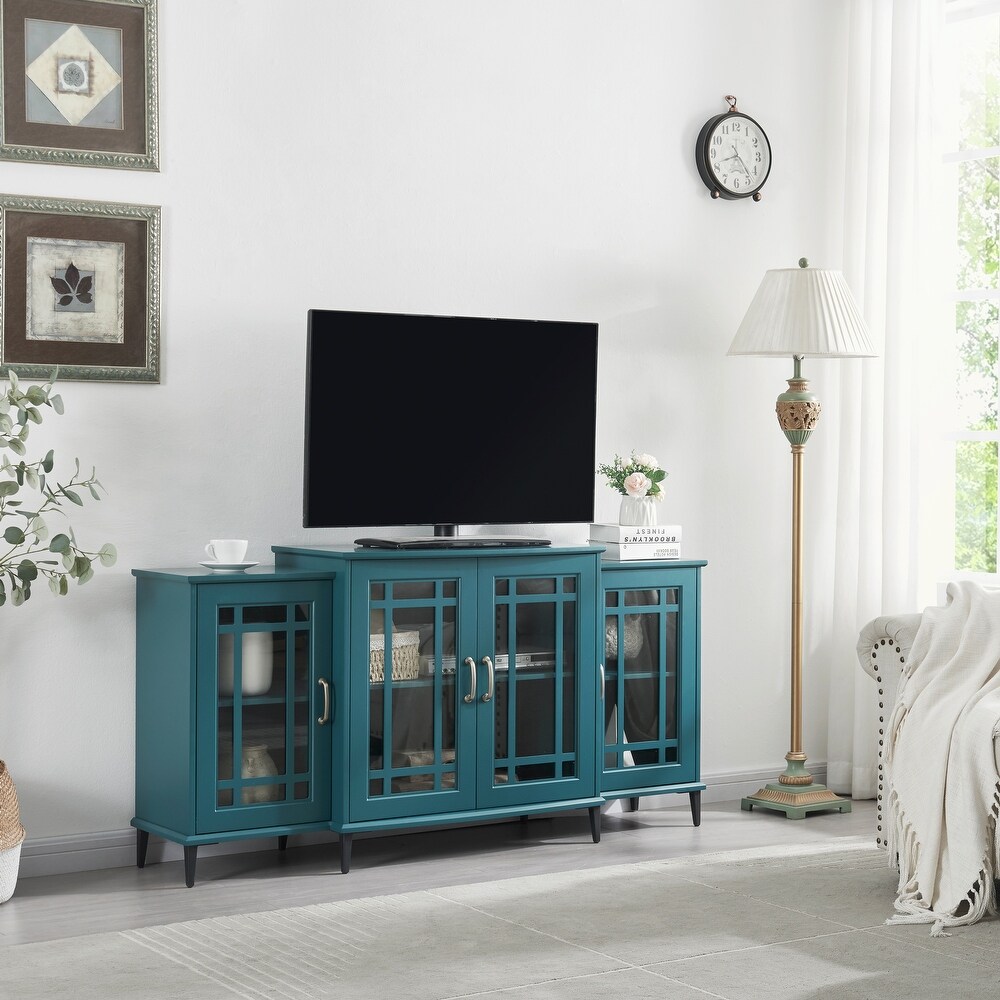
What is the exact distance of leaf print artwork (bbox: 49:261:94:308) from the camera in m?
3.70

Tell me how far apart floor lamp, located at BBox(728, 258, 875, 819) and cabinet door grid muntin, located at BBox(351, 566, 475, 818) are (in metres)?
1.23

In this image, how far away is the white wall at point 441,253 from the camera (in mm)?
3766

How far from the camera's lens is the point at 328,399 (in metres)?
3.76

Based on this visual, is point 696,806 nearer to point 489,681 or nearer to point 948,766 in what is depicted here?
point 489,681

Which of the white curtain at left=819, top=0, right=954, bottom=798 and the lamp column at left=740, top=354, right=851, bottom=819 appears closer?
the lamp column at left=740, top=354, right=851, bottom=819

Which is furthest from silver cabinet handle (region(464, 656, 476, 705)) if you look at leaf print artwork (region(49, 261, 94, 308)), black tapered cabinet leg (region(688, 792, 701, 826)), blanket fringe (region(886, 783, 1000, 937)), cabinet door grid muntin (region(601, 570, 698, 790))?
leaf print artwork (region(49, 261, 94, 308))

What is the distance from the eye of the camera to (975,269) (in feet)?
16.1

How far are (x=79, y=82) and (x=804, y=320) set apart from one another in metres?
2.19

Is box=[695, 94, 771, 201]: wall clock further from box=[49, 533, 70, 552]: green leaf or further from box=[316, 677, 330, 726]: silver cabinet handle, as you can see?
box=[49, 533, 70, 552]: green leaf

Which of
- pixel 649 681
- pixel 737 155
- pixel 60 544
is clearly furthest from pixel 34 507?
pixel 737 155

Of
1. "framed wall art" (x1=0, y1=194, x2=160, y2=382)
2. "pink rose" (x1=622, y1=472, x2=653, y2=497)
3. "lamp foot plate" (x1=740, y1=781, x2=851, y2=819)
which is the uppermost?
"framed wall art" (x1=0, y1=194, x2=160, y2=382)

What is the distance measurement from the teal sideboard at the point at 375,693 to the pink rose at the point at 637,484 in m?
0.25

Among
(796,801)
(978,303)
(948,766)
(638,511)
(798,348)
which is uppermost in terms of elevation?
(978,303)

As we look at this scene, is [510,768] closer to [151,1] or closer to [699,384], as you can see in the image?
[699,384]
